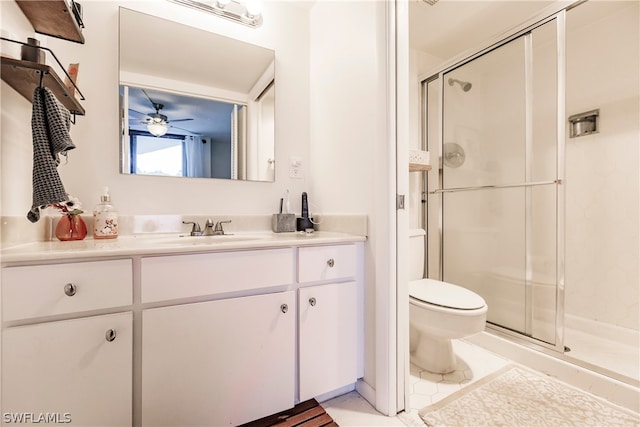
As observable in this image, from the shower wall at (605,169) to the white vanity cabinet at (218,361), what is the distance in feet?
7.55

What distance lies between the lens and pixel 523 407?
4.08ft

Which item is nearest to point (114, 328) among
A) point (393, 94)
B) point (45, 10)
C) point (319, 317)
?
point (319, 317)

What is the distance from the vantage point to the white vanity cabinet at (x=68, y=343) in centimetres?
73

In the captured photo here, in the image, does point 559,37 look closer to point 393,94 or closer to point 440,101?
point 440,101

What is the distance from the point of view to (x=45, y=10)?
38.5 inches

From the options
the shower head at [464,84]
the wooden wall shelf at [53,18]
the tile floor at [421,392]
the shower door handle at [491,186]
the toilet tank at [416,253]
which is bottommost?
the tile floor at [421,392]

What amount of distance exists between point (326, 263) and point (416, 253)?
35.1 inches

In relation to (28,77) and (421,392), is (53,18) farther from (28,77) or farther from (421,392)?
(421,392)

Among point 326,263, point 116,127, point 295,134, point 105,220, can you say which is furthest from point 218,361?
point 295,134

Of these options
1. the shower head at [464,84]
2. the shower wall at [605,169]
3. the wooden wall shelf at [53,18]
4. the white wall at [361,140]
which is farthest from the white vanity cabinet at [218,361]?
the shower wall at [605,169]

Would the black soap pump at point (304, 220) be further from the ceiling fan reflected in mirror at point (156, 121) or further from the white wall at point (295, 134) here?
the ceiling fan reflected in mirror at point (156, 121)

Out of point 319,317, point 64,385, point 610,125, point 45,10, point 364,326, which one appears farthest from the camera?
point 610,125

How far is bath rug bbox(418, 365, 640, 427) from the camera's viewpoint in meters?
1.16

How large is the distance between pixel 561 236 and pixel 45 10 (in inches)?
105
